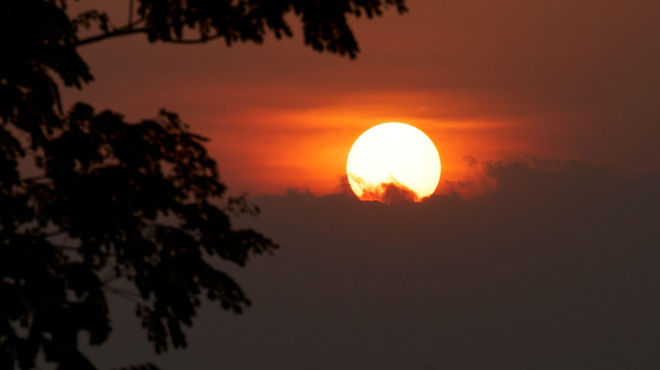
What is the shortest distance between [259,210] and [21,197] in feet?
11.3

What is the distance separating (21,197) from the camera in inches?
483

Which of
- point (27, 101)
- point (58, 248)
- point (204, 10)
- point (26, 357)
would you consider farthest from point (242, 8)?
point (26, 357)

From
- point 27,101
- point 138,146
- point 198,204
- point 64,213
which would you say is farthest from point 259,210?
point 27,101

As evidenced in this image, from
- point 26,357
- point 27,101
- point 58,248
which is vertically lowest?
point 26,357

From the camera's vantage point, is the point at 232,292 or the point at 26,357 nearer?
the point at 26,357

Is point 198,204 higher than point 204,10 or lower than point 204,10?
lower

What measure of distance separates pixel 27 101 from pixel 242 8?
363 cm

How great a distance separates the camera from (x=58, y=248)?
13.1m

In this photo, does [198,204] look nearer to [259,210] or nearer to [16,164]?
[259,210]

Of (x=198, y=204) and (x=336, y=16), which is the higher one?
(x=336, y=16)

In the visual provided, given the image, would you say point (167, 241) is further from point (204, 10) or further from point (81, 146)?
point (204, 10)

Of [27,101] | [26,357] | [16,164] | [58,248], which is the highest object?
[27,101]

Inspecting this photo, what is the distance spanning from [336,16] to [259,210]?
3155mm

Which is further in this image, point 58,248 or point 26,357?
point 58,248
